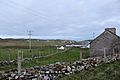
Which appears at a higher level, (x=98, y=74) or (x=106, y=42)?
(x=106, y=42)

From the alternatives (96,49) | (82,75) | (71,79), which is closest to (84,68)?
(82,75)

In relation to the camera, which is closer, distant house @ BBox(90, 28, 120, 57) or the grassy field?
the grassy field

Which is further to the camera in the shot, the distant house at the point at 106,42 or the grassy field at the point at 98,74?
the distant house at the point at 106,42

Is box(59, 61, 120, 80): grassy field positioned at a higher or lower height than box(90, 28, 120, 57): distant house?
lower

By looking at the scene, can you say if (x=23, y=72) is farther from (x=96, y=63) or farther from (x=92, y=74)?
(x=96, y=63)

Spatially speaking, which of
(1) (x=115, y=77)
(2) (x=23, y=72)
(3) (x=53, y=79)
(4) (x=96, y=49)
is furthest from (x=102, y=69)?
(4) (x=96, y=49)

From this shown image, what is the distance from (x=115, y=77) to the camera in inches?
580

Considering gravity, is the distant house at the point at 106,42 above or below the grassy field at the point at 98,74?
above

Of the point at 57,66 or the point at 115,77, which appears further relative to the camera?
the point at 57,66

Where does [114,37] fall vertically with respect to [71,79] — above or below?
above

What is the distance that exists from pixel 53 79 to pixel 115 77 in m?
3.43

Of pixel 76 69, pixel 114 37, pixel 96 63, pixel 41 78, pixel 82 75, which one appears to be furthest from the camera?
pixel 114 37

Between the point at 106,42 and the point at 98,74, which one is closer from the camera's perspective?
the point at 98,74

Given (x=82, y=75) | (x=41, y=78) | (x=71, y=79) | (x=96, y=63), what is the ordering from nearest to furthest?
(x=41, y=78) < (x=71, y=79) < (x=82, y=75) < (x=96, y=63)
